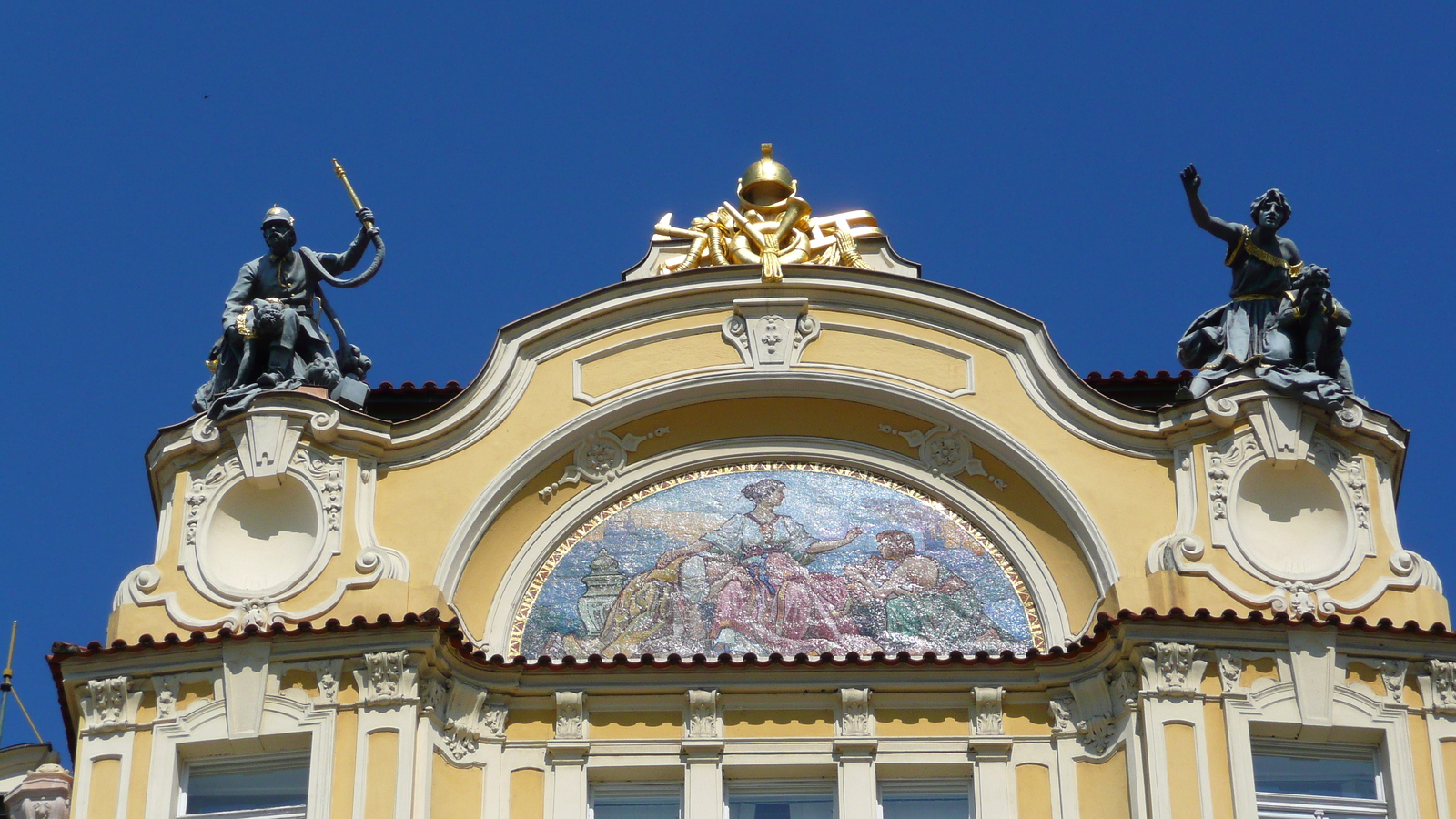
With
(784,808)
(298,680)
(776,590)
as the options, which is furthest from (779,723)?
(298,680)

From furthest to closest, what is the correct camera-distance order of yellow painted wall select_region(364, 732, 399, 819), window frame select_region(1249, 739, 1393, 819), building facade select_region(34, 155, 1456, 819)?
1. building facade select_region(34, 155, 1456, 819)
2. window frame select_region(1249, 739, 1393, 819)
3. yellow painted wall select_region(364, 732, 399, 819)

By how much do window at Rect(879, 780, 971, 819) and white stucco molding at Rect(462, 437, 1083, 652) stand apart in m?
1.32

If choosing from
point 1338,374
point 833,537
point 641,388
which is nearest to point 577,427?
point 641,388

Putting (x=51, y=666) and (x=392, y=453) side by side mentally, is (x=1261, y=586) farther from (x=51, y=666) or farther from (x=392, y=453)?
(x=51, y=666)

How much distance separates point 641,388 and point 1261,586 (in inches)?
178

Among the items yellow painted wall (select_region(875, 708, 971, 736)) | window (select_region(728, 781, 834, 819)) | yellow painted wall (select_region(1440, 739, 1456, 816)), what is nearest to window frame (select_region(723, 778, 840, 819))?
window (select_region(728, 781, 834, 819))

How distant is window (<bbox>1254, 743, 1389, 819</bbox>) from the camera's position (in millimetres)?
17859

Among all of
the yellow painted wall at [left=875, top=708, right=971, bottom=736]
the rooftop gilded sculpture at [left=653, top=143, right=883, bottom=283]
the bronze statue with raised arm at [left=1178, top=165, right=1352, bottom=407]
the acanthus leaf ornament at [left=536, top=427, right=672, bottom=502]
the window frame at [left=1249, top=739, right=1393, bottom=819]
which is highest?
the rooftop gilded sculpture at [left=653, top=143, right=883, bottom=283]

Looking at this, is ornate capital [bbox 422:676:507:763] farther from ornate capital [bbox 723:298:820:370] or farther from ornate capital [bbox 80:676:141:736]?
ornate capital [bbox 723:298:820:370]

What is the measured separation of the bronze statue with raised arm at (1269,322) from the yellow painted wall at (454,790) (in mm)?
5559

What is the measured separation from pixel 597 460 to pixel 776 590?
1.63 meters

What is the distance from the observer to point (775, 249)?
20984 mm

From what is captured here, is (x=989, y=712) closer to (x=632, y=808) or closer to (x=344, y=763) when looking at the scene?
(x=632, y=808)

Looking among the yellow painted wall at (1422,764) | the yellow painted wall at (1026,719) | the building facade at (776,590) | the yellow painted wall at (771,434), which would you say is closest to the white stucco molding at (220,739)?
the building facade at (776,590)
